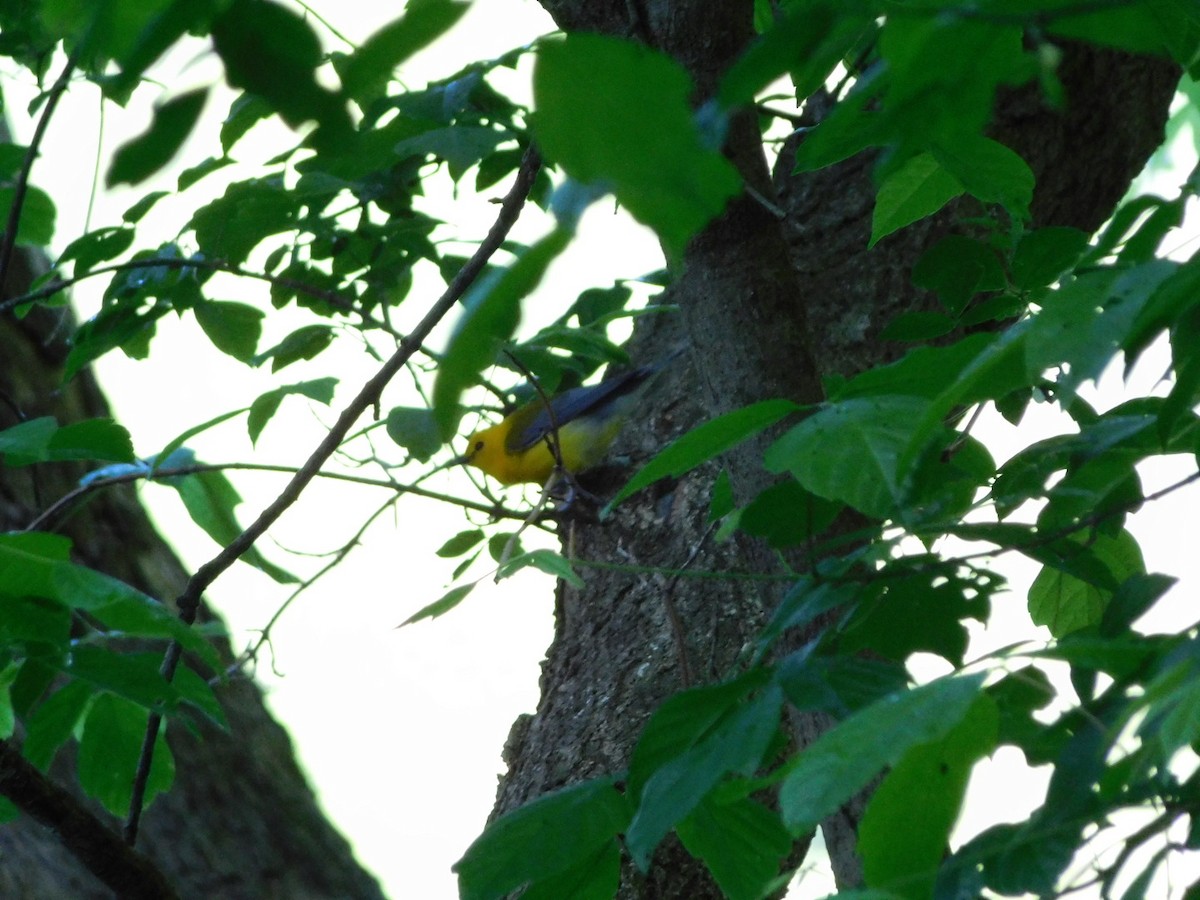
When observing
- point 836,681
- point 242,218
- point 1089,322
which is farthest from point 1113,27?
point 242,218

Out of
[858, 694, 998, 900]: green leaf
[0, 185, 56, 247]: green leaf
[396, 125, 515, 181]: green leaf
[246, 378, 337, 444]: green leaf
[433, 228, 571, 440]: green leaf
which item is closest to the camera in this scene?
[433, 228, 571, 440]: green leaf

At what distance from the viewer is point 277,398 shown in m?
1.65

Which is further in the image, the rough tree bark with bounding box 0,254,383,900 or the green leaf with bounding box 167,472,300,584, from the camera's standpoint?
the rough tree bark with bounding box 0,254,383,900

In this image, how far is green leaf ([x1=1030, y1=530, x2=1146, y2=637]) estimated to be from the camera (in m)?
1.15

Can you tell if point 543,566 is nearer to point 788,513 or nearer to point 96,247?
point 788,513

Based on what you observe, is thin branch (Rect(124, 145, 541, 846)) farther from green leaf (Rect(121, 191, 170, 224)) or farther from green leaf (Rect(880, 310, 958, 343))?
green leaf (Rect(121, 191, 170, 224))

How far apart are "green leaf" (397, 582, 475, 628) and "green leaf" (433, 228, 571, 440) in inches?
26.0

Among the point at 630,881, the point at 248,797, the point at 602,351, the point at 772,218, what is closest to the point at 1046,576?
the point at 772,218

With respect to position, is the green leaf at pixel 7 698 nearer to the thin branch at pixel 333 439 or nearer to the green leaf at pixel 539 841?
the thin branch at pixel 333 439

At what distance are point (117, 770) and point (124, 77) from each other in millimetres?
1007

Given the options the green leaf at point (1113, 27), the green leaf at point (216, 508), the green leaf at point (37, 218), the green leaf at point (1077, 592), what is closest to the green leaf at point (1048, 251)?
the green leaf at point (1077, 592)

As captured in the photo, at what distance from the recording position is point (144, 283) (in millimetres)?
1914

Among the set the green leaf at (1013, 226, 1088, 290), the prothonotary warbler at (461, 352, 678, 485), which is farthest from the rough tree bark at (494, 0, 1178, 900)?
the green leaf at (1013, 226, 1088, 290)

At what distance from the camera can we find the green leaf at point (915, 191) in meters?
1.15
